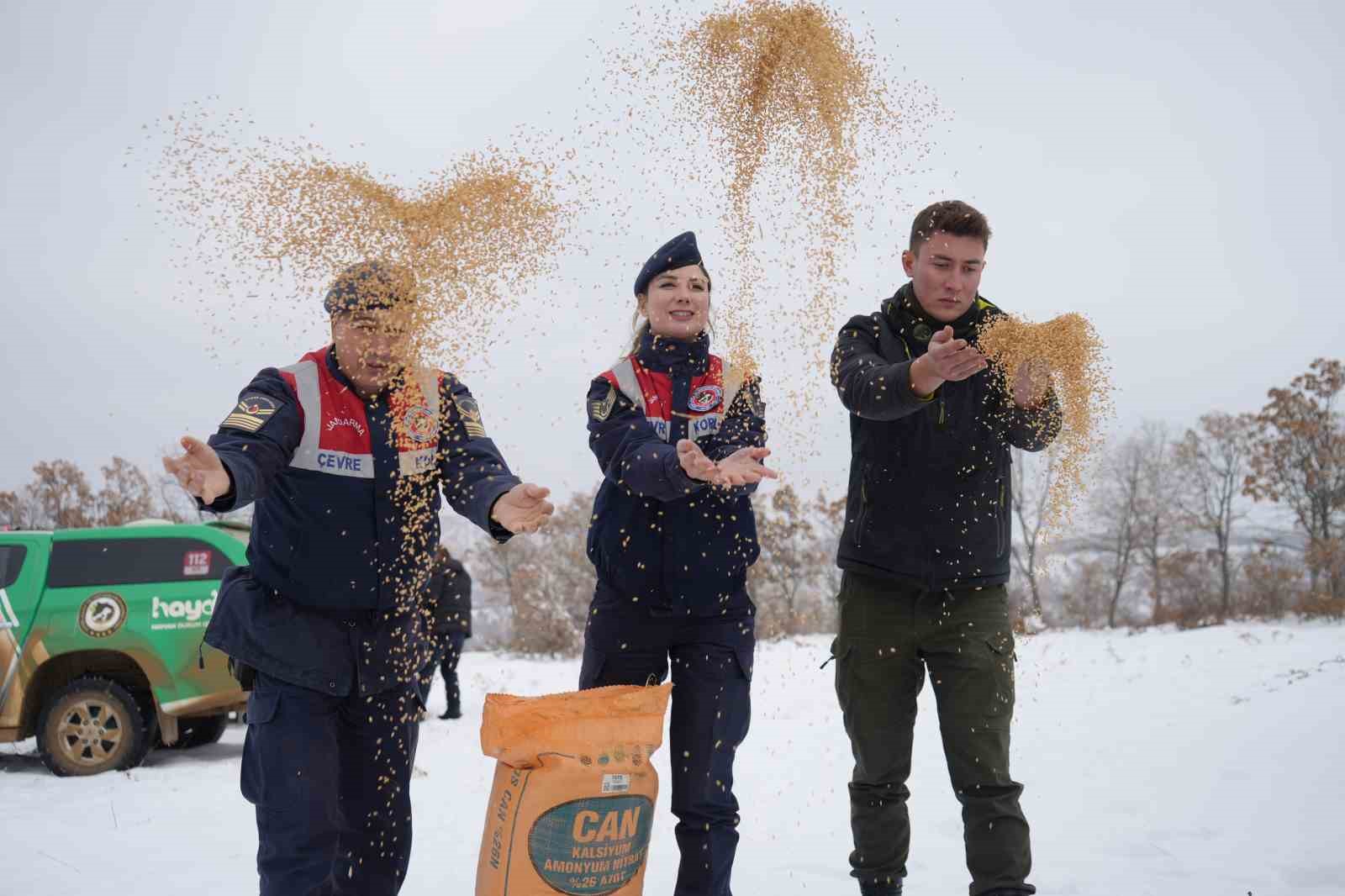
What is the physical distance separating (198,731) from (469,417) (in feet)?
23.3

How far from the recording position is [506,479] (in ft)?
9.05

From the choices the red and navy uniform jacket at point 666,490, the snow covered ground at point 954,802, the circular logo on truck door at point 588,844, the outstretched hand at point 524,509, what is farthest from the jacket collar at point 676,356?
the snow covered ground at point 954,802

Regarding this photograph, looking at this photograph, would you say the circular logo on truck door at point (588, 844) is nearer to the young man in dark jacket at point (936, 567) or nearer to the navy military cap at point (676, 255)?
the young man in dark jacket at point (936, 567)

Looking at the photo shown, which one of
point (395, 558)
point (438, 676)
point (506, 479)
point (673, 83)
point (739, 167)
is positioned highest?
point (673, 83)

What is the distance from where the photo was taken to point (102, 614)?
7355mm

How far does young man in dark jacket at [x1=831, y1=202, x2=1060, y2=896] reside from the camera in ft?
10.0

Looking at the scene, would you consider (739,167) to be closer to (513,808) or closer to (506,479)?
(506,479)

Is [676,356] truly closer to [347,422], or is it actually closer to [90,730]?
[347,422]

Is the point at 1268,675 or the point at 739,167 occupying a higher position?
the point at 739,167

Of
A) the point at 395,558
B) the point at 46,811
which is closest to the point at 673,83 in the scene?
the point at 395,558

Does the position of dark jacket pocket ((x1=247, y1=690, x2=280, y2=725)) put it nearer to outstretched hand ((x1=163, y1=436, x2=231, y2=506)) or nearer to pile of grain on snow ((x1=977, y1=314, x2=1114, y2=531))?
outstretched hand ((x1=163, y1=436, x2=231, y2=506))

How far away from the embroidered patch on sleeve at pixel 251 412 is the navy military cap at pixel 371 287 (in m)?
0.33

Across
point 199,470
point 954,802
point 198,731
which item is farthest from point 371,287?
point 198,731

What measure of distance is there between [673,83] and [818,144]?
0.49 m
